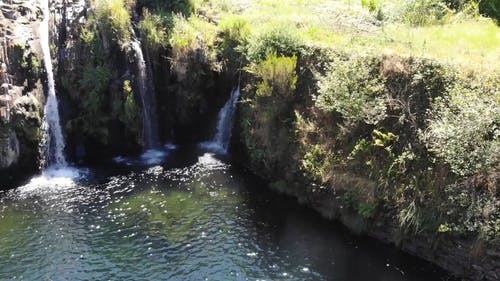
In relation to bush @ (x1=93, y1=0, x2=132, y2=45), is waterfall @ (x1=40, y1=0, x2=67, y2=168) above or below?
below

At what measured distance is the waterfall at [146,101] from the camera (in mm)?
27391

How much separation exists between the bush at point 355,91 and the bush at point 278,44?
3.19m

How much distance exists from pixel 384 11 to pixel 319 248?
635 inches

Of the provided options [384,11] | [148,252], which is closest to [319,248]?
[148,252]

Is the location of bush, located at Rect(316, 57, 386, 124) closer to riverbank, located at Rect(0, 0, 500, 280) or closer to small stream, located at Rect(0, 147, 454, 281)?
riverbank, located at Rect(0, 0, 500, 280)

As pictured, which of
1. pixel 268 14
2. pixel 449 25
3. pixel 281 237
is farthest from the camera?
pixel 268 14

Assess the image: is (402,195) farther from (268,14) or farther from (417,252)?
(268,14)

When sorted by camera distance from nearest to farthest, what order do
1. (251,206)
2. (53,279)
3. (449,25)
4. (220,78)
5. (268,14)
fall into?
(53,279), (251,206), (449,25), (220,78), (268,14)

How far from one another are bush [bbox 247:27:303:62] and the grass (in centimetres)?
57

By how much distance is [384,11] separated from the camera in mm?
29453

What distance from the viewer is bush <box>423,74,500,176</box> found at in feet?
54.7

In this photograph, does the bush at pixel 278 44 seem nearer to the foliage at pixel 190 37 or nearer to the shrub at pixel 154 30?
the foliage at pixel 190 37

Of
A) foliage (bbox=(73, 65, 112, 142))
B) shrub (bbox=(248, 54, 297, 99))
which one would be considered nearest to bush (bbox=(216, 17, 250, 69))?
shrub (bbox=(248, 54, 297, 99))

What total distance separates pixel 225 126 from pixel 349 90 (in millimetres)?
9238
